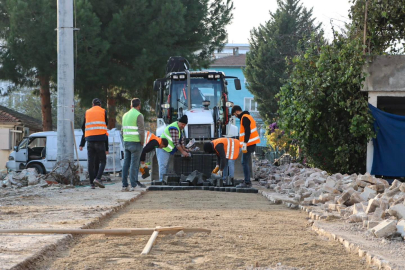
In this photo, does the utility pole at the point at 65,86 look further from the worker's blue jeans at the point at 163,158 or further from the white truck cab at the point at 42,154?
the white truck cab at the point at 42,154

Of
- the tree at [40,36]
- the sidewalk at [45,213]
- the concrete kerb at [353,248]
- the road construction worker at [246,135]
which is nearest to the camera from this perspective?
the concrete kerb at [353,248]

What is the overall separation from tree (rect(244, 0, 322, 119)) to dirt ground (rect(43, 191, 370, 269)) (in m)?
34.7

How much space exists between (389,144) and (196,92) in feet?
18.0

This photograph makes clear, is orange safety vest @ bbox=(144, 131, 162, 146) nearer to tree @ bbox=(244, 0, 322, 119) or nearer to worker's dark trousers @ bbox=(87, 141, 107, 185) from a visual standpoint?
worker's dark trousers @ bbox=(87, 141, 107, 185)

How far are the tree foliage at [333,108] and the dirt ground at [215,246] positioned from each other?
287 inches

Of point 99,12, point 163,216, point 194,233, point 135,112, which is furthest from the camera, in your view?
point 99,12

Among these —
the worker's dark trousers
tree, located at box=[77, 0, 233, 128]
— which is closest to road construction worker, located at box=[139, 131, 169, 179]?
the worker's dark trousers

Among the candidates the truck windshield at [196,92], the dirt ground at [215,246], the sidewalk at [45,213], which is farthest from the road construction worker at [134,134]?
the dirt ground at [215,246]

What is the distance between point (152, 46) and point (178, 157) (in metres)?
11.3

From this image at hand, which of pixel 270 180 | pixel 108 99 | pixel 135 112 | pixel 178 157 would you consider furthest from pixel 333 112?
pixel 108 99

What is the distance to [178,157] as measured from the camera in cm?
1536

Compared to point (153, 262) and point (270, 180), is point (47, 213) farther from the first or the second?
point (270, 180)

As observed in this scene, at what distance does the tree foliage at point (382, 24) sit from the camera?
55.8 feet

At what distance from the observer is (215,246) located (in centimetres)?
591
